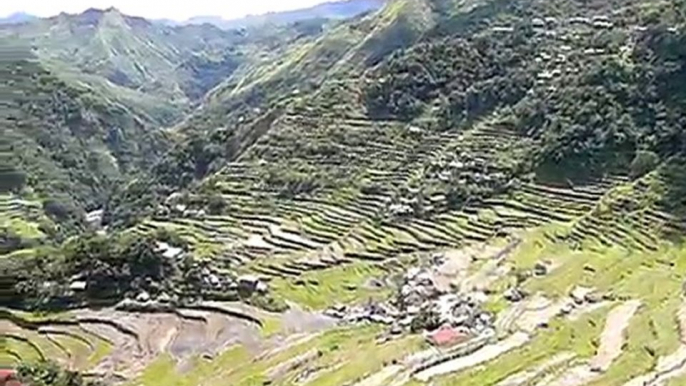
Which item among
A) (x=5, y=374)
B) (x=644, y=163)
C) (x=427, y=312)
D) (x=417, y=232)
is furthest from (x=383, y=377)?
(x=644, y=163)

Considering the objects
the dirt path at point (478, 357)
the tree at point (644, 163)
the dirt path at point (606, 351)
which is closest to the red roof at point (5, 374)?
the dirt path at point (606, 351)

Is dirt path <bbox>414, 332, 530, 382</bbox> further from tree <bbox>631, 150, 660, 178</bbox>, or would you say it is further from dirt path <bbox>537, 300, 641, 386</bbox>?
tree <bbox>631, 150, 660, 178</bbox>

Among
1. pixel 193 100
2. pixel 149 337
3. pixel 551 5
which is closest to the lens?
pixel 149 337

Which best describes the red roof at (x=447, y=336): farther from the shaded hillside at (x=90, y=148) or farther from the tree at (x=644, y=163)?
the shaded hillside at (x=90, y=148)

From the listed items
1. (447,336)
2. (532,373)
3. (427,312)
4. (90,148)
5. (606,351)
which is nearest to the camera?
(532,373)

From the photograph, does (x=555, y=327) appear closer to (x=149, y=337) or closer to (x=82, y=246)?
(x=149, y=337)

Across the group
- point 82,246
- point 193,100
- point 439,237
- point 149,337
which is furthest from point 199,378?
point 193,100

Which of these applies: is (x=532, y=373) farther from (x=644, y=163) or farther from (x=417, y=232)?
(x=644, y=163)
